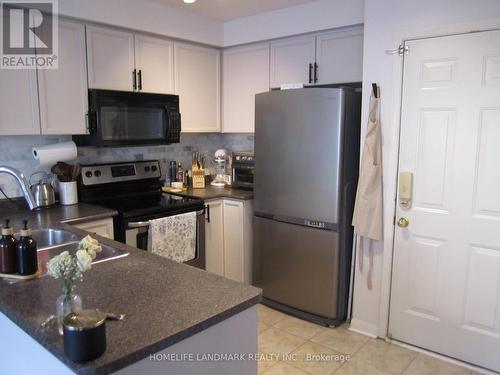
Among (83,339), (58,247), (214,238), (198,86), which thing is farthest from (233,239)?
(83,339)

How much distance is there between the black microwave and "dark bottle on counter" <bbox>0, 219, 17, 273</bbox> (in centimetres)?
145

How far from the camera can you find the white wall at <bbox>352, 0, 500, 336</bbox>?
2191mm

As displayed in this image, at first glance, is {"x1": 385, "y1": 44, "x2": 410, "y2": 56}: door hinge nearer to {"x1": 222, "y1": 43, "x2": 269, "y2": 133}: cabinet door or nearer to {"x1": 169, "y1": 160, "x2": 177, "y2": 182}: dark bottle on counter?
{"x1": 222, "y1": 43, "x2": 269, "y2": 133}: cabinet door

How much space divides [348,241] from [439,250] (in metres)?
0.61

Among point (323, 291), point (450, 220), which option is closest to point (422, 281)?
point (450, 220)

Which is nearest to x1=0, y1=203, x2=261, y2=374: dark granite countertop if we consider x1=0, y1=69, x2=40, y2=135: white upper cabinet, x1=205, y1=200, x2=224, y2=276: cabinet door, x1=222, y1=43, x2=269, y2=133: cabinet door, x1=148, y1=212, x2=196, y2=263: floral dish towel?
x1=148, y1=212, x2=196, y2=263: floral dish towel

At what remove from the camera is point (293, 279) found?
118 inches

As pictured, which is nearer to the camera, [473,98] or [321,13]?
[473,98]

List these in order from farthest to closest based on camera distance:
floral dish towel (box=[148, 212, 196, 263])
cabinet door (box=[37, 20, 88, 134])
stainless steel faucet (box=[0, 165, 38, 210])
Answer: floral dish towel (box=[148, 212, 196, 263])
cabinet door (box=[37, 20, 88, 134])
stainless steel faucet (box=[0, 165, 38, 210])

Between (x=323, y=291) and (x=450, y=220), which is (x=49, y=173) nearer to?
(x=323, y=291)

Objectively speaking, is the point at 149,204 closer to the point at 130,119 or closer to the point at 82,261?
the point at 130,119

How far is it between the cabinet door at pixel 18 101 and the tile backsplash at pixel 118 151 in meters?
0.27

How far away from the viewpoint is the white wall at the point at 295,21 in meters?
2.88

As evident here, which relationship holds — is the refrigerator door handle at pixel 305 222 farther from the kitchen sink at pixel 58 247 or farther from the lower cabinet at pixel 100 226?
the kitchen sink at pixel 58 247
